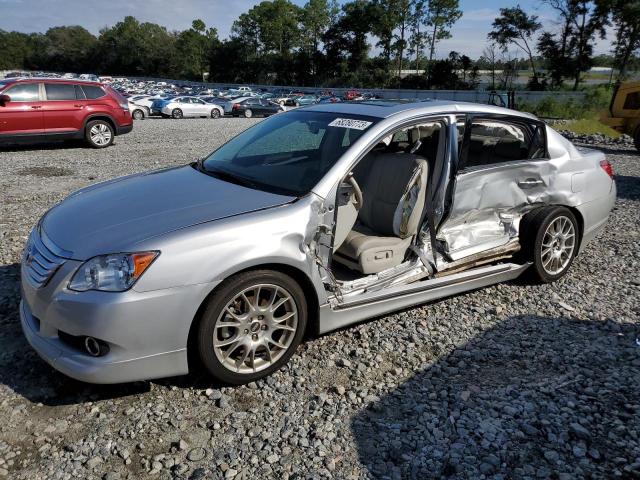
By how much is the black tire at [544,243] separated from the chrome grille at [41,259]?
11.6 ft

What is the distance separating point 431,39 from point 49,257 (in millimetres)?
83250

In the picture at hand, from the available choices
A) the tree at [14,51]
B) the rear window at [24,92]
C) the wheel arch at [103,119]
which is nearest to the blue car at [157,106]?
the wheel arch at [103,119]

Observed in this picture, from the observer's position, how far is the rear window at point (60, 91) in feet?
38.9

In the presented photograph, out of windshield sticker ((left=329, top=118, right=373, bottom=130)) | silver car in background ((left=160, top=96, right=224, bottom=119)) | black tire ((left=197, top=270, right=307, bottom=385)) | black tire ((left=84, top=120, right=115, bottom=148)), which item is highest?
windshield sticker ((left=329, top=118, right=373, bottom=130))

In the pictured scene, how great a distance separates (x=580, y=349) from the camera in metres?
3.56

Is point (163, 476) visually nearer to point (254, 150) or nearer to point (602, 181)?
point (254, 150)

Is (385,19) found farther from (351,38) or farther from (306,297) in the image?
(306,297)

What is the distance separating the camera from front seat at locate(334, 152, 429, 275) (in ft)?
12.1

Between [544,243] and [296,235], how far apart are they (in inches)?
100

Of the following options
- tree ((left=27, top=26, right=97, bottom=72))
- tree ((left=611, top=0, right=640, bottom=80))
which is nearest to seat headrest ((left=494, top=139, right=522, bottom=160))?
tree ((left=611, top=0, right=640, bottom=80))

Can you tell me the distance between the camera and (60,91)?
1202 centimetres

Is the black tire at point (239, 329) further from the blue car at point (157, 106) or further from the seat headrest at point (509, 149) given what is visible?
the blue car at point (157, 106)

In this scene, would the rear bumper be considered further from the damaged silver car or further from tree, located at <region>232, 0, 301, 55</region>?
tree, located at <region>232, 0, 301, 55</region>

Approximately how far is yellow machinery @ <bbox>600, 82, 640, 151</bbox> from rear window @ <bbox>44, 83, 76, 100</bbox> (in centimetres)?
1524
